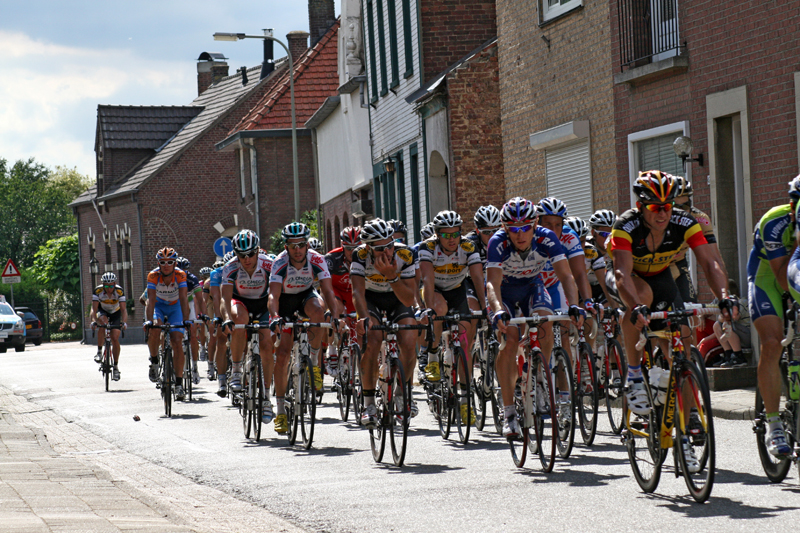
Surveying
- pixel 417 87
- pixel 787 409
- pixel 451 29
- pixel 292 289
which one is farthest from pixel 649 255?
pixel 417 87

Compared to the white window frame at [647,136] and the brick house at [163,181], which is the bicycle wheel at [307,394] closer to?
the white window frame at [647,136]

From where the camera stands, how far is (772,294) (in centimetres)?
744

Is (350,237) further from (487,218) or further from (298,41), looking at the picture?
(298,41)

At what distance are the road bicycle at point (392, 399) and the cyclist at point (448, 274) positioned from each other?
1.19 meters

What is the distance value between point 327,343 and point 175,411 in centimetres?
220

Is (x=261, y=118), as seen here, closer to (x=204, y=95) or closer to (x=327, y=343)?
(x=204, y=95)

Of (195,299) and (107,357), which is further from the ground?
(195,299)

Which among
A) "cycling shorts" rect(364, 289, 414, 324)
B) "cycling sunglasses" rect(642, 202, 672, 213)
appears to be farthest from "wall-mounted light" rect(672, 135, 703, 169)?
"cycling sunglasses" rect(642, 202, 672, 213)

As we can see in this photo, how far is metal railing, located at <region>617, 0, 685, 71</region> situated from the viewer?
16.9 metres

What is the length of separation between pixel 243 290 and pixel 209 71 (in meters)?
54.6

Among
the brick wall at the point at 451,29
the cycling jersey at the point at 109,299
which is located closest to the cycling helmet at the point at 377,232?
the cycling jersey at the point at 109,299

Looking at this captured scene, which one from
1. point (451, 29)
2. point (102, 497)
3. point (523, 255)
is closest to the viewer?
point (102, 497)

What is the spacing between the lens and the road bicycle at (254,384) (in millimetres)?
12148

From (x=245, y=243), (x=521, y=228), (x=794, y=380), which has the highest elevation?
(x=245, y=243)
